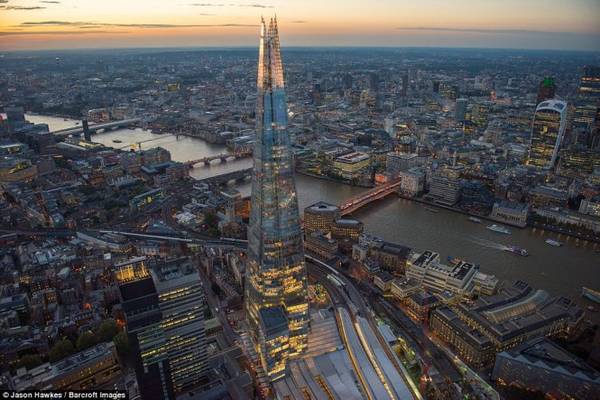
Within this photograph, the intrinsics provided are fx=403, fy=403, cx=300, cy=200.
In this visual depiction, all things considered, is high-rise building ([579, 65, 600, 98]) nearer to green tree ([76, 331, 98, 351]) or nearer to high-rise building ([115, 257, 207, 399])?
high-rise building ([115, 257, 207, 399])

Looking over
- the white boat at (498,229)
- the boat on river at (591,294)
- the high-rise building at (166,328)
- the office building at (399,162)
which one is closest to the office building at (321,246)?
the high-rise building at (166,328)

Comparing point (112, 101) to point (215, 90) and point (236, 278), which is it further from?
point (236, 278)

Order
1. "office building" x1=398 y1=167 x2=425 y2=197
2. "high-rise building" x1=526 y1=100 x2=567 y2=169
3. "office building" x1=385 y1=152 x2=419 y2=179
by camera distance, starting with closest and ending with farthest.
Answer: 1. "office building" x1=398 y1=167 x2=425 y2=197
2. "high-rise building" x1=526 y1=100 x2=567 y2=169
3. "office building" x1=385 y1=152 x2=419 y2=179

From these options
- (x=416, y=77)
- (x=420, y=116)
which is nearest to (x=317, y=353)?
(x=420, y=116)

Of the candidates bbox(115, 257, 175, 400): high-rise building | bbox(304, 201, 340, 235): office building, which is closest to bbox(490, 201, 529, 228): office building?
bbox(304, 201, 340, 235): office building

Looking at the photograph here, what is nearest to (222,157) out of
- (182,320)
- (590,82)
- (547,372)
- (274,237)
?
(274,237)

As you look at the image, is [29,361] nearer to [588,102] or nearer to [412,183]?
[412,183]
